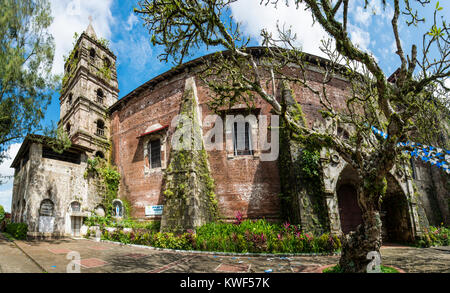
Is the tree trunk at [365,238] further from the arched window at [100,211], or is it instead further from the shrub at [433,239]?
the arched window at [100,211]

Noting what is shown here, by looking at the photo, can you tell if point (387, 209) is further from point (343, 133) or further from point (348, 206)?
point (343, 133)

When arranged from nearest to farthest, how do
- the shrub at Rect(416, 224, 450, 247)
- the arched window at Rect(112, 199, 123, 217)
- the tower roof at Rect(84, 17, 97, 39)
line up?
the shrub at Rect(416, 224, 450, 247) < the arched window at Rect(112, 199, 123, 217) < the tower roof at Rect(84, 17, 97, 39)

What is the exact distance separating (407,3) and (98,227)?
649 inches

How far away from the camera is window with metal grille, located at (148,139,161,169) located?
14.7m

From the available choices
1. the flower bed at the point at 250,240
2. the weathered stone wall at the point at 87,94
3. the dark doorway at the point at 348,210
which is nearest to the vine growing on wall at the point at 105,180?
the weathered stone wall at the point at 87,94

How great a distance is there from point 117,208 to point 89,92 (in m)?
10.1

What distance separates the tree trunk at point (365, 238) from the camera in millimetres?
4746

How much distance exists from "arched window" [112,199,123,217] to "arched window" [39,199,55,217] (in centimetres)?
335

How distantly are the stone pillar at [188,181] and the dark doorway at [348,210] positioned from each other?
23.5ft

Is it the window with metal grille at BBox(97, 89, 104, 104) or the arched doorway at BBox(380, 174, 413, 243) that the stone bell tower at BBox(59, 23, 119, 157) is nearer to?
the window with metal grille at BBox(97, 89, 104, 104)

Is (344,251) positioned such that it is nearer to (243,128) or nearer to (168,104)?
(243,128)

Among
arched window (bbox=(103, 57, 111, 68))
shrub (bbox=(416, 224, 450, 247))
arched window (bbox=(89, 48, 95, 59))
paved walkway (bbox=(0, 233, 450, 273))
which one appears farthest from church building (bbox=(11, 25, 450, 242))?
paved walkway (bbox=(0, 233, 450, 273))

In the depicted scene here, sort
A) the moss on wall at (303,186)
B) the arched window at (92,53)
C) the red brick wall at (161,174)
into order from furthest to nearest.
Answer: the arched window at (92,53)
the red brick wall at (161,174)
the moss on wall at (303,186)

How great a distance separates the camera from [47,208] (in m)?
13.6
